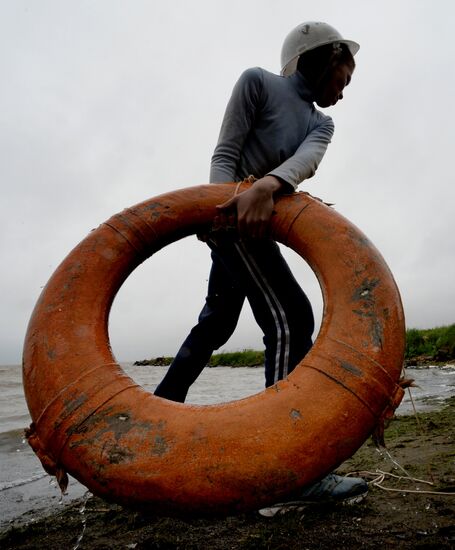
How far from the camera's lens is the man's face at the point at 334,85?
2.26 metres

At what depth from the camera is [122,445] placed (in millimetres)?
1343

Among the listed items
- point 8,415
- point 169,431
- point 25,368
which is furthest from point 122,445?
point 8,415

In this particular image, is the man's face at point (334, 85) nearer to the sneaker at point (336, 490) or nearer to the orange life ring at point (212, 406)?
the orange life ring at point (212, 406)

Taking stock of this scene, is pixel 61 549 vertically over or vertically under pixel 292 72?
under

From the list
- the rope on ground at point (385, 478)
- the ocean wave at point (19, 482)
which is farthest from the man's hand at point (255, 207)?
the ocean wave at point (19, 482)

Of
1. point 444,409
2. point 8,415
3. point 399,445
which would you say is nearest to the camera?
point 399,445

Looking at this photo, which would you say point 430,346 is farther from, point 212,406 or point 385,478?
point 212,406

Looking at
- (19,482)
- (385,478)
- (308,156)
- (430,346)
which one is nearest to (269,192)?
(308,156)

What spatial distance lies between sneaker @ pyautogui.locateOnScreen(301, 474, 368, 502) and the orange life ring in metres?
0.60

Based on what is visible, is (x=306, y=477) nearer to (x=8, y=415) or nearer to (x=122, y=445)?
(x=122, y=445)

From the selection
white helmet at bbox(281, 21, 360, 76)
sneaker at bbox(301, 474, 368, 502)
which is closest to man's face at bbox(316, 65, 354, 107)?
white helmet at bbox(281, 21, 360, 76)

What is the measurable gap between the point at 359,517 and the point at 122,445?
3.37 ft

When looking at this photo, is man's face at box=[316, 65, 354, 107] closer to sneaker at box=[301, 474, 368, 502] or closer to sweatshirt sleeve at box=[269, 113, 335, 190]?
sweatshirt sleeve at box=[269, 113, 335, 190]

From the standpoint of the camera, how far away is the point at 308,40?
7.20 feet
